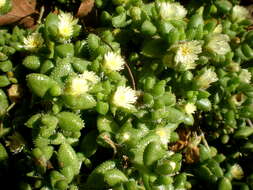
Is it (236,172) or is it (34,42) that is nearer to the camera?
(34,42)

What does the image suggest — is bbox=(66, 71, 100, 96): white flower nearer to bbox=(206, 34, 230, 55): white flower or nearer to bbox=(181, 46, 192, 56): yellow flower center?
bbox=(181, 46, 192, 56): yellow flower center

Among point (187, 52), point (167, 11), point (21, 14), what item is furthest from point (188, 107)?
point (21, 14)

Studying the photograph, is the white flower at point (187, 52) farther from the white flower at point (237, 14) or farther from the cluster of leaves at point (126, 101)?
the white flower at point (237, 14)

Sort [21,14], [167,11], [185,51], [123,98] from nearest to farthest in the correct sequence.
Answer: [123,98] < [185,51] < [167,11] < [21,14]

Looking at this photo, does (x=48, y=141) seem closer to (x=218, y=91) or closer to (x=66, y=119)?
(x=66, y=119)

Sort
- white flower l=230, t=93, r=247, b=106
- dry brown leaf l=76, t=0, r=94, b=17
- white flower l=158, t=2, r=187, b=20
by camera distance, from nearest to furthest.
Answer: white flower l=158, t=2, r=187, b=20
white flower l=230, t=93, r=247, b=106
dry brown leaf l=76, t=0, r=94, b=17

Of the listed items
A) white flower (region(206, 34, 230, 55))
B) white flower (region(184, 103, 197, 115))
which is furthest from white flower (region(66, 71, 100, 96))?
white flower (region(206, 34, 230, 55))

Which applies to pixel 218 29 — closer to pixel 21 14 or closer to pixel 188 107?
pixel 188 107
